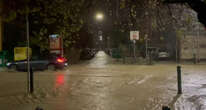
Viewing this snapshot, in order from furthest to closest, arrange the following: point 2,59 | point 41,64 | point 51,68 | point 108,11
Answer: point 2,59 < point 51,68 < point 41,64 < point 108,11

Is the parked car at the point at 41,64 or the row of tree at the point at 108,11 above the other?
the row of tree at the point at 108,11

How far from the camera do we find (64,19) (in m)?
7.22

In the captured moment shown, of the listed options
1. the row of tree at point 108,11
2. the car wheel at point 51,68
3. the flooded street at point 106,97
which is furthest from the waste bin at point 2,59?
the row of tree at point 108,11

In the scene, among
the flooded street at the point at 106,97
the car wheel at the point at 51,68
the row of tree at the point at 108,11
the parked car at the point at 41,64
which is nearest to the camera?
the row of tree at the point at 108,11

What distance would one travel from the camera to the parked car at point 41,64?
1909cm

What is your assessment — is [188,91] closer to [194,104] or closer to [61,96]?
[194,104]

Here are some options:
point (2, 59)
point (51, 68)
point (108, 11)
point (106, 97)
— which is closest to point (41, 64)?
point (51, 68)

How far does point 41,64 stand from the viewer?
63.5 ft

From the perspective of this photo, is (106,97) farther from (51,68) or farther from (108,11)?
(51,68)

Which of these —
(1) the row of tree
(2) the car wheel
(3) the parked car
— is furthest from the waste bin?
(1) the row of tree

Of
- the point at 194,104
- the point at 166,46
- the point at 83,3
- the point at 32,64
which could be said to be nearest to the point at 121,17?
the point at 83,3

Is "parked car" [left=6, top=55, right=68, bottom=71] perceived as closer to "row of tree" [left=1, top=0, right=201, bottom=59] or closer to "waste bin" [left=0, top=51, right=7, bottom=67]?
"waste bin" [left=0, top=51, right=7, bottom=67]

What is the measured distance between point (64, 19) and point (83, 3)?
681 millimetres

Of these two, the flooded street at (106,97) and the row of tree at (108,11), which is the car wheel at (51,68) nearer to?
the flooded street at (106,97)
